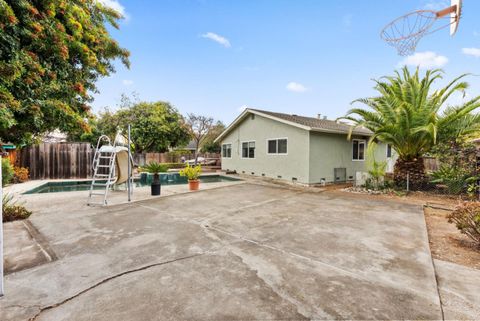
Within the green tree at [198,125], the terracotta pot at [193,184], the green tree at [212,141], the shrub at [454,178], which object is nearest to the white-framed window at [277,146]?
the terracotta pot at [193,184]

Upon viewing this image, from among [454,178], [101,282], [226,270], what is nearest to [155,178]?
[101,282]

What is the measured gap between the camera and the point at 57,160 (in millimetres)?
12055

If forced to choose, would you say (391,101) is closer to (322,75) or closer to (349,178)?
(349,178)

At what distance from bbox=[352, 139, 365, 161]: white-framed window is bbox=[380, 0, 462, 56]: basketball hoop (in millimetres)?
7888

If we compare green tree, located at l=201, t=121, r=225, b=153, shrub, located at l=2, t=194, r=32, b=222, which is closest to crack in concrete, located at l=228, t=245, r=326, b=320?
shrub, located at l=2, t=194, r=32, b=222

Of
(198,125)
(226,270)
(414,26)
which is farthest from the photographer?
(198,125)

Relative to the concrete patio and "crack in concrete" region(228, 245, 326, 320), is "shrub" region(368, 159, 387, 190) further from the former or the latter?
"crack in concrete" region(228, 245, 326, 320)

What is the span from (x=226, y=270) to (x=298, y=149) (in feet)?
29.8

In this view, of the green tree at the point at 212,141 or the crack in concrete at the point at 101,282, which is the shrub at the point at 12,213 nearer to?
the crack in concrete at the point at 101,282

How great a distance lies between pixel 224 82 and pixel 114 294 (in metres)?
18.8

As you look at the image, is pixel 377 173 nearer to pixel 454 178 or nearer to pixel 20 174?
pixel 454 178

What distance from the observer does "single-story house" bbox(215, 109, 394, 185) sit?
10977mm

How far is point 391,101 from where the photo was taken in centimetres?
873

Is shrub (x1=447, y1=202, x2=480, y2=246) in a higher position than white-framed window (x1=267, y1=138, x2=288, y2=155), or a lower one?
lower
